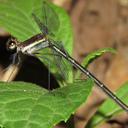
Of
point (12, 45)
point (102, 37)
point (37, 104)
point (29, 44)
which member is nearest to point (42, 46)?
point (29, 44)

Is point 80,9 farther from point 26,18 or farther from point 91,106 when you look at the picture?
point 26,18

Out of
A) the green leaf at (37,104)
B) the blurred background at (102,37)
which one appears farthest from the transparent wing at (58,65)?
the blurred background at (102,37)

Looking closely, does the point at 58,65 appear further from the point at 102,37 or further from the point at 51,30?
the point at 102,37

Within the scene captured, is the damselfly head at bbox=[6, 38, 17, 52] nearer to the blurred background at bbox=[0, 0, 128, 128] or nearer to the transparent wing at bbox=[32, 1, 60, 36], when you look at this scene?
the transparent wing at bbox=[32, 1, 60, 36]

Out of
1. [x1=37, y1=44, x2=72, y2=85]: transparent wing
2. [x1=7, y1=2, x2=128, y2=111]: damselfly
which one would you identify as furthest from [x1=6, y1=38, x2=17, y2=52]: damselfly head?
[x1=37, y1=44, x2=72, y2=85]: transparent wing

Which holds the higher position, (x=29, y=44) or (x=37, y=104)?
(x=29, y=44)

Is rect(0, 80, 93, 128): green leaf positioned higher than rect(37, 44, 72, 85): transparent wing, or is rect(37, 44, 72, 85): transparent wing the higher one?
rect(37, 44, 72, 85): transparent wing
